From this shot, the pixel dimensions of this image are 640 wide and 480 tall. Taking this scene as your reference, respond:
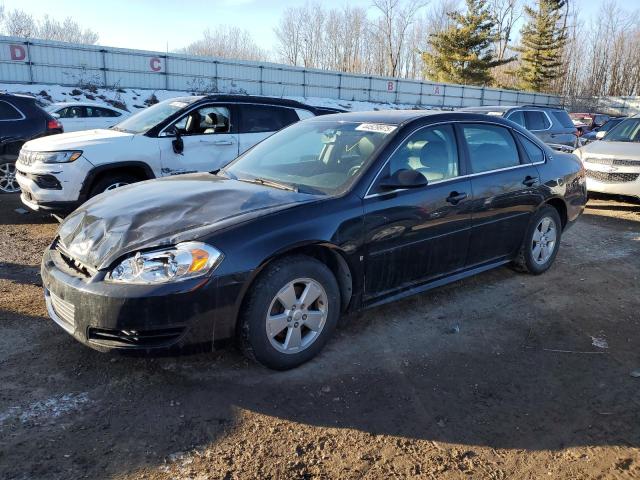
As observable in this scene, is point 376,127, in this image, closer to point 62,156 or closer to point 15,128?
point 62,156

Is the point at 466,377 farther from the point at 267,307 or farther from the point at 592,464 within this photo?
the point at 267,307

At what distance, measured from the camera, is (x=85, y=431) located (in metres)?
2.67

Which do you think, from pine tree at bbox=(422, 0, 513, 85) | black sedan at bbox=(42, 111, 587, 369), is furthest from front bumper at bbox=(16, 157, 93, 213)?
pine tree at bbox=(422, 0, 513, 85)

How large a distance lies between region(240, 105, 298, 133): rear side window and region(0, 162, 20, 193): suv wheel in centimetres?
408

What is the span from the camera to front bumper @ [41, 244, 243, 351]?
2848 millimetres

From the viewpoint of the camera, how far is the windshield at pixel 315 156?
3842 mm

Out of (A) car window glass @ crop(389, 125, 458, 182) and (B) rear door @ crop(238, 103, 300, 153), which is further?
(B) rear door @ crop(238, 103, 300, 153)

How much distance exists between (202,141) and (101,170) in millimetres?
1385

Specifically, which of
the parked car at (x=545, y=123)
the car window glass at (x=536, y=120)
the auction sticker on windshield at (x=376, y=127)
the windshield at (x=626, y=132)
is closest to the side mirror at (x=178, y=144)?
the auction sticker on windshield at (x=376, y=127)

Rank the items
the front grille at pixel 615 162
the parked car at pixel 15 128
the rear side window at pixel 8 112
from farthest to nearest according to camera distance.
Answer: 1. the rear side window at pixel 8 112
2. the parked car at pixel 15 128
3. the front grille at pixel 615 162

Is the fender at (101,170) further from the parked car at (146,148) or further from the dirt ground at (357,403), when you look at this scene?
the dirt ground at (357,403)

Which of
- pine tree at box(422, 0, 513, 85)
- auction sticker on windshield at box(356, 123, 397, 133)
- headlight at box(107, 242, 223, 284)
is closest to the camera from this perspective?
headlight at box(107, 242, 223, 284)

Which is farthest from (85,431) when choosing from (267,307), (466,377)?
(466,377)

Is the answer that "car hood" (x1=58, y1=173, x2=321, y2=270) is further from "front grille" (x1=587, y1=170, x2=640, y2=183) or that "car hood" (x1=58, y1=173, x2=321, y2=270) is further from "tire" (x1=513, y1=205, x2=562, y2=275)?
"front grille" (x1=587, y1=170, x2=640, y2=183)
